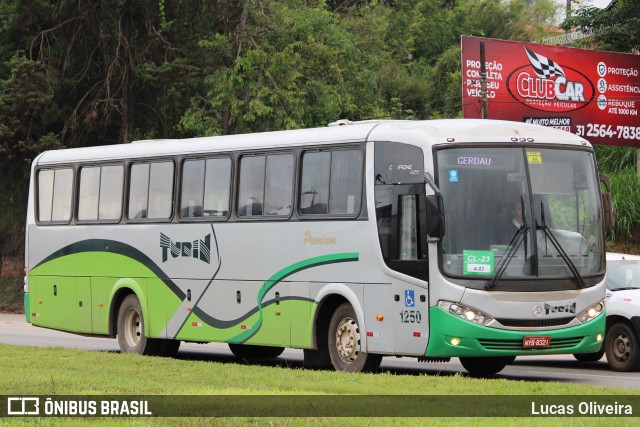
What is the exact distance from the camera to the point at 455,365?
20109mm

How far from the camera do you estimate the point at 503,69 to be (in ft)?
116

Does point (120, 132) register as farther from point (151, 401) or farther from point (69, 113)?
point (151, 401)

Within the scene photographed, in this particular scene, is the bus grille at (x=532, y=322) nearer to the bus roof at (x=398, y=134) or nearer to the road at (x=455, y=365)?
the road at (x=455, y=365)

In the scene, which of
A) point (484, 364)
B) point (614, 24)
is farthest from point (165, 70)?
point (484, 364)

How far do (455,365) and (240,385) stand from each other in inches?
275

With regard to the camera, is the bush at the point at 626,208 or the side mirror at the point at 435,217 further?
the bush at the point at 626,208

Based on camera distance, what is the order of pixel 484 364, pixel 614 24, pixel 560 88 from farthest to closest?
pixel 614 24 → pixel 560 88 → pixel 484 364

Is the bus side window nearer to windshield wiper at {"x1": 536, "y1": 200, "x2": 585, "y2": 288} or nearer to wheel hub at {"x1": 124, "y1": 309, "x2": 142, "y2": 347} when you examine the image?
wheel hub at {"x1": 124, "y1": 309, "x2": 142, "y2": 347}

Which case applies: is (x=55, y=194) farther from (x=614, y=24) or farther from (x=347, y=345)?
(x=614, y=24)

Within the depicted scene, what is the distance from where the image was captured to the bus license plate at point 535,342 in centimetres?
1559

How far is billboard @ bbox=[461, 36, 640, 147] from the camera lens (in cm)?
3512

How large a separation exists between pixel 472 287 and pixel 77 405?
233 inches

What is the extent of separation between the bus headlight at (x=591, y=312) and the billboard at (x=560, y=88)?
18.4 meters

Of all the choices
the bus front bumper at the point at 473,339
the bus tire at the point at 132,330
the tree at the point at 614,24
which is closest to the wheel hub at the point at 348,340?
the bus front bumper at the point at 473,339
